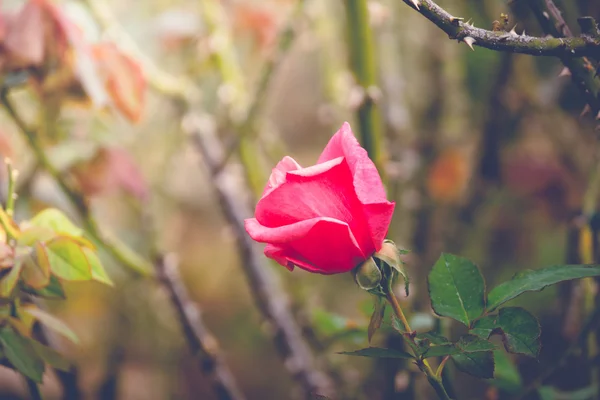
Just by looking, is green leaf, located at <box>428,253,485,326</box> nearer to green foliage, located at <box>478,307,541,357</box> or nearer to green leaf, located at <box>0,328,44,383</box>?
green foliage, located at <box>478,307,541,357</box>

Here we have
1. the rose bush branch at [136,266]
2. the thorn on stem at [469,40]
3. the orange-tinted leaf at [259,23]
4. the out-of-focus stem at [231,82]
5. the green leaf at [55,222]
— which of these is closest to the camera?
the thorn on stem at [469,40]

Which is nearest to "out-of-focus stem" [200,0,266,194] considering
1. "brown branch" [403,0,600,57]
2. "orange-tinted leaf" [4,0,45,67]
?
"orange-tinted leaf" [4,0,45,67]

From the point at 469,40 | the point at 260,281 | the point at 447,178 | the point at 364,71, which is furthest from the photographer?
the point at 447,178

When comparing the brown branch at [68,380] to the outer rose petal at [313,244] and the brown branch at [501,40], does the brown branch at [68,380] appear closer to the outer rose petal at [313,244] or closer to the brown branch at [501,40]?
the outer rose petal at [313,244]

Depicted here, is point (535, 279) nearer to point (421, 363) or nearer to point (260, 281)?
point (421, 363)

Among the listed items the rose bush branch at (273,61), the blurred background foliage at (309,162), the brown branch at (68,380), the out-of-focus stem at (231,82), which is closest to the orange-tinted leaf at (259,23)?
the blurred background foliage at (309,162)

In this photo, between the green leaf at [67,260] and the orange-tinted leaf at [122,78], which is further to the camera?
the orange-tinted leaf at [122,78]

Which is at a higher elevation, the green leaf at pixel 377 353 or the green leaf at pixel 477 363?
the green leaf at pixel 377 353

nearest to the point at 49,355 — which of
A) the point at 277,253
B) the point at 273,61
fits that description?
the point at 277,253
